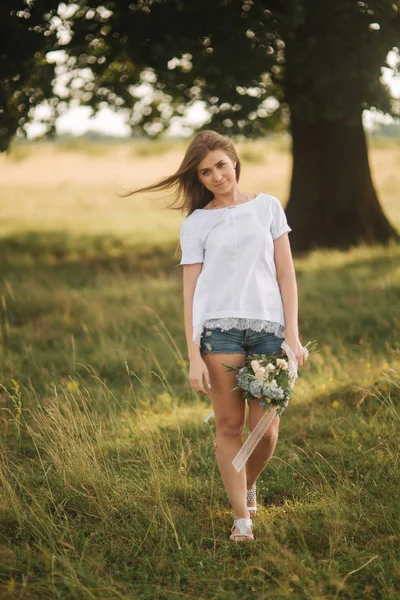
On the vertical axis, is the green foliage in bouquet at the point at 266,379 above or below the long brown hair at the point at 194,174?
below

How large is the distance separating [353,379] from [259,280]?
268 cm

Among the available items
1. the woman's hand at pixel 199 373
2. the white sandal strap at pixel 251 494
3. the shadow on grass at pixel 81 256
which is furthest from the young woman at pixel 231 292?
the shadow on grass at pixel 81 256

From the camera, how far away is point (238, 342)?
12.1ft

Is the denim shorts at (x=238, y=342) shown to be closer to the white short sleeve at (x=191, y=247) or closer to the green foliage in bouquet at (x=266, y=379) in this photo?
the green foliage in bouquet at (x=266, y=379)

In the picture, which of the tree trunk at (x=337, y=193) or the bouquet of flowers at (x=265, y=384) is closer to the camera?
the bouquet of flowers at (x=265, y=384)

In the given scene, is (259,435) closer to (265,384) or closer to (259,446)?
(259,446)

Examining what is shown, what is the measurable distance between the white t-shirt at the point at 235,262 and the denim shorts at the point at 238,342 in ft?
0.18

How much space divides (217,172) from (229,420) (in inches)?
51.6

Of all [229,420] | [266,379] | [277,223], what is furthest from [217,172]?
[229,420]

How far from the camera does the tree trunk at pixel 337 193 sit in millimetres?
13008

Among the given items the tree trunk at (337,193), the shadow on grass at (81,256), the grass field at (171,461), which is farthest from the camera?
the tree trunk at (337,193)

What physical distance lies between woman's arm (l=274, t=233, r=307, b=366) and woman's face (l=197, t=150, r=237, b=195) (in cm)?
40

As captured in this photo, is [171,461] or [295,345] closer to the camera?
[295,345]

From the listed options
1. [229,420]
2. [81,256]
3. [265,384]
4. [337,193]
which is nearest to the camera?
[265,384]
